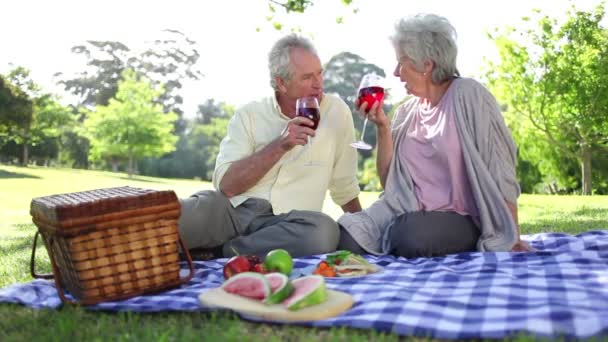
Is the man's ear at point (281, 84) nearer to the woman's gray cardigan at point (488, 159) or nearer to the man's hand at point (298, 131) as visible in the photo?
the man's hand at point (298, 131)

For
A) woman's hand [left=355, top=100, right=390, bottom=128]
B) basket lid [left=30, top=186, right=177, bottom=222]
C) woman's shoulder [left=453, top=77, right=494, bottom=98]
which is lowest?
basket lid [left=30, top=186, right=177, bottom=222]

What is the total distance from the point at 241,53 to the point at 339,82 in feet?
21.5

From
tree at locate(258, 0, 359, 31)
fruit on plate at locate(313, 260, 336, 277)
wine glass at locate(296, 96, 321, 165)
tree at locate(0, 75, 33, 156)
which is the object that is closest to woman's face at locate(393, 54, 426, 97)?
wine glass at locate(296, 96, 321, 165)

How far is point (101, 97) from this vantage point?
5172cm

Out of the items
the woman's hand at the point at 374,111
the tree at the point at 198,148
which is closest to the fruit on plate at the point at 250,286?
the woman's hand at the point at 374,111

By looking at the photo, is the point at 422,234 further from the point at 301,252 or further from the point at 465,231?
the point at 301,252

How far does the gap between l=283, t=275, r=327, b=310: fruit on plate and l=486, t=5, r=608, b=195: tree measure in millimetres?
19331

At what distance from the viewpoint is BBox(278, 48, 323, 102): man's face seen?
464 cm

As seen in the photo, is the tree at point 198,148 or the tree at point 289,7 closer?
the tree at point 289,7

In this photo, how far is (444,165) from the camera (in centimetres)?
454

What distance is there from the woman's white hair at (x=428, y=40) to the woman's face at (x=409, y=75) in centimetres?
3

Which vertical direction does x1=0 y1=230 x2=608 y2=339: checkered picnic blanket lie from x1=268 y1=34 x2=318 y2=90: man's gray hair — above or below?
below

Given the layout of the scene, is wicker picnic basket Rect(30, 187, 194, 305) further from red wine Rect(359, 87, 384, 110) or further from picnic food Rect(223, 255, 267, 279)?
red wine Rect(359, 87, 384, 110)

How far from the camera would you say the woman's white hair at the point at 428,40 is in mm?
4414
